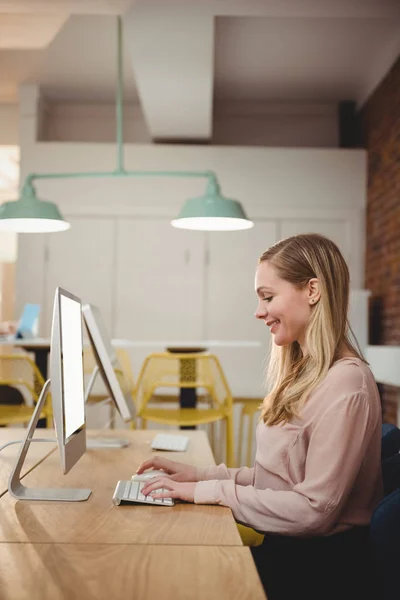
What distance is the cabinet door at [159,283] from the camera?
555 cm

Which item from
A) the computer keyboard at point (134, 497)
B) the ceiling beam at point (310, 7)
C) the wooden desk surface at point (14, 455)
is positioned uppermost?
the ceiling beam at point (310, 7)

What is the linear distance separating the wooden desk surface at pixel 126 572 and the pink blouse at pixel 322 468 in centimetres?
25

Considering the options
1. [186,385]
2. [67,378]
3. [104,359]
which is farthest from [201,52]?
[67,378]

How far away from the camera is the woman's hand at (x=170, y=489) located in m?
1.30

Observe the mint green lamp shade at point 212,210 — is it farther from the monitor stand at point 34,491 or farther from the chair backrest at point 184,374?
the monitor stand at point 34,491

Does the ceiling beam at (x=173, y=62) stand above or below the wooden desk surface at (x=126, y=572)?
above

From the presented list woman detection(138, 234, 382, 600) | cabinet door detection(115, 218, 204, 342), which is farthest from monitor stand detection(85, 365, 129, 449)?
cabinet door detection(115, 218, 204, 342)

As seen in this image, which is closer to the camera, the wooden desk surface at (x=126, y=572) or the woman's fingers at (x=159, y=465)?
the wooden desk surface at (x=126, y=572)

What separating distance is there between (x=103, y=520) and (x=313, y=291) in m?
0.65

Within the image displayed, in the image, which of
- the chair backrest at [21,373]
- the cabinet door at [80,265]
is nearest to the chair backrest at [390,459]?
the chair backrest at [21,373]

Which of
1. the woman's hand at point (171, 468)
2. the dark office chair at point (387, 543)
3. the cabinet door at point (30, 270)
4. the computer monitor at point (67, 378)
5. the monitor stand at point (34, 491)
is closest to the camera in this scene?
the dark office chair at point (387, 543)

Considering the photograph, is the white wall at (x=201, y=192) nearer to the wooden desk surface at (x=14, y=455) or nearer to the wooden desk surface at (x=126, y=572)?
the wooden desk surface at (x=14, y=455)

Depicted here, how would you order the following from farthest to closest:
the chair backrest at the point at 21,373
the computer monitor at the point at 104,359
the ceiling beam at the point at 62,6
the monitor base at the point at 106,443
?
the chair backrest at the point at 21,373 < the ceiling beam at the point at 62,6 < the monitor base at the point at 106,443 < the computer monitor at the point at 104,359

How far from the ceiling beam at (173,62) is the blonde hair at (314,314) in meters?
2.56
